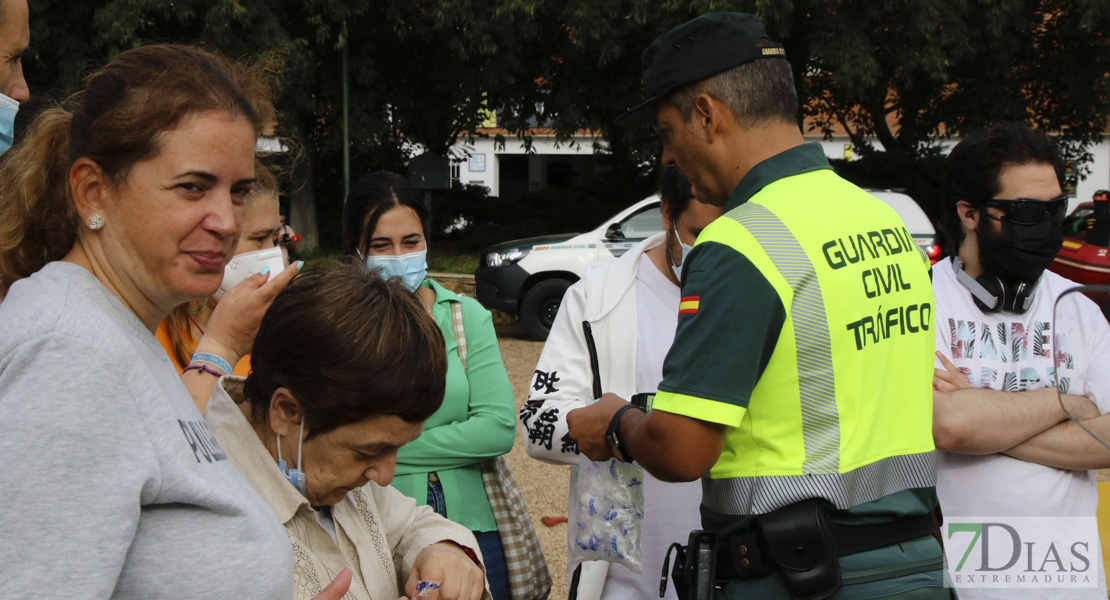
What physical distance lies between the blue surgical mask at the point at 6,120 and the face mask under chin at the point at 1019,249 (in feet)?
9.03

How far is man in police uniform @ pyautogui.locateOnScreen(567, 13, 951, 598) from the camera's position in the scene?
181 cm

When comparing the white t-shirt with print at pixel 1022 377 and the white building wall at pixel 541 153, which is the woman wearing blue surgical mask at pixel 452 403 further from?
the white building wall at pixel 541 153

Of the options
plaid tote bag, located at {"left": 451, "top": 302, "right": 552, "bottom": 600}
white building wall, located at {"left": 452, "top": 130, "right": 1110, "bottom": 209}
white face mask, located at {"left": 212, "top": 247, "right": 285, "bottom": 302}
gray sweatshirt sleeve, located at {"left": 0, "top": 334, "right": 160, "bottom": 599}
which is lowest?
plaid tote bag, located at {"left": 451, "top": 302, "right": 552, "bottom": 600}

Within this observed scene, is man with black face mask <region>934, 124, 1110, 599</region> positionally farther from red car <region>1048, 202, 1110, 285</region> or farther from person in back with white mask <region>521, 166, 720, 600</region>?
red car <region>1048, 202, 1110, 285</region>

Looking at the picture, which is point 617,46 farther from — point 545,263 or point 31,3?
point 31,3

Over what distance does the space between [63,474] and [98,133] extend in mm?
559

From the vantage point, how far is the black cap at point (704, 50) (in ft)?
6.88

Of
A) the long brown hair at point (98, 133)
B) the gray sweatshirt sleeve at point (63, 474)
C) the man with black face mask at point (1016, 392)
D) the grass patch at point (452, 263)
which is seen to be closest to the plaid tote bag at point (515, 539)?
the man with black face mask at point (1016, 392)

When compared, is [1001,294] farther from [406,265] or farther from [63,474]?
[63,474]

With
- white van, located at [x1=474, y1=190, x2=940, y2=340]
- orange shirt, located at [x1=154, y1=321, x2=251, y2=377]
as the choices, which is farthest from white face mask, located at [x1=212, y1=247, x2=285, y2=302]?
white van, located at [x1=474, y1=190, x2=940, y2=340]

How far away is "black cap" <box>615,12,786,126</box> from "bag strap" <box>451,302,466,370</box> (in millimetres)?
1202

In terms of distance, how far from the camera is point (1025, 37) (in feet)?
55.1

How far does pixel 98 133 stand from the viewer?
56.7 inches

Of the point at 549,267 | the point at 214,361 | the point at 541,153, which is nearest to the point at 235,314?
the point at 214,361
